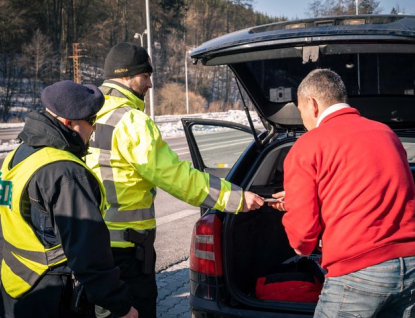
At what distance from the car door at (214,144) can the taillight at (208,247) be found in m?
0.72

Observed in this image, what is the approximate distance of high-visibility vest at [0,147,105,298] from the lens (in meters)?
2.13

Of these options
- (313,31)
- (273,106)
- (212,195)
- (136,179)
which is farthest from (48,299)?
(273,106)

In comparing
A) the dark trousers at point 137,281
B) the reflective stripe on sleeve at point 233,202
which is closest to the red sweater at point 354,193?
the reflective stripe on sleeve at point 233,202

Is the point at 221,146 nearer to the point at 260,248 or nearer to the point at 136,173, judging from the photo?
the point at 260,248

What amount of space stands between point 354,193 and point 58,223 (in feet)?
3.78

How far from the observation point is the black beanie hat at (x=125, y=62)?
9.70ft

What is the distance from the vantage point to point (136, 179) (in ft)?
9.21

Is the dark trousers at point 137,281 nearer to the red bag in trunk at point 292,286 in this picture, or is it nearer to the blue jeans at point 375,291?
the red bag in trunk at point 292,286

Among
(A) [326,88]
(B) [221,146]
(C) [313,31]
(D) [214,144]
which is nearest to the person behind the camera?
(A) [326,88]

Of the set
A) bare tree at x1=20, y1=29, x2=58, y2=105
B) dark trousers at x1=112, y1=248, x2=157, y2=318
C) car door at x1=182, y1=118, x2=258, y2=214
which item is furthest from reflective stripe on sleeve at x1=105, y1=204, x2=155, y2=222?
bare tree at x1=20, y1=29, x2=58, y2=105

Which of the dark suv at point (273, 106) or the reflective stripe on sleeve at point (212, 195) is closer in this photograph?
the dark suv at point (273, 106)

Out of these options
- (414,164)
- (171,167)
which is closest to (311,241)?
(171,167)

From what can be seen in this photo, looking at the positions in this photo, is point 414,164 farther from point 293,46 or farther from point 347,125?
point 347,125

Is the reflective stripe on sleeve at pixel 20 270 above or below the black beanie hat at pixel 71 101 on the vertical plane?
below
